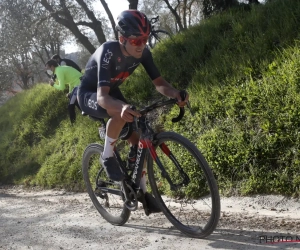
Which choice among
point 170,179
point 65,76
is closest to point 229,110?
point 170,179

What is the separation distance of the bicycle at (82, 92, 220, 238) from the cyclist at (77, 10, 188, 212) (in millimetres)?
126

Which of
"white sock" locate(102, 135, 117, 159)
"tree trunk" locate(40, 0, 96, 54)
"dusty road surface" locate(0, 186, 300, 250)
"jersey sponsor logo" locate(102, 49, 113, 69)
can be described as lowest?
"dusty road surface" locate(0, 186, 300, 250)

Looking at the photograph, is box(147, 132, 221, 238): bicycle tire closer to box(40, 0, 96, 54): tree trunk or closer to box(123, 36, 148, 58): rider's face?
box(123, 36, 148, 58): rider's face

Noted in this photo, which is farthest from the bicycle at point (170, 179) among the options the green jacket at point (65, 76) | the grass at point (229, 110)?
the green jacket at point (65, 76)

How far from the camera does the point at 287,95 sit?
16.3ft

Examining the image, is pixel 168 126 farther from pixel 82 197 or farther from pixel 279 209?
pixel 279 209

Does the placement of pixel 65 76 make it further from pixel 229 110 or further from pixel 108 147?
pixel 108 147

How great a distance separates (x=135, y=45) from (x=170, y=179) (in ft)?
4.24

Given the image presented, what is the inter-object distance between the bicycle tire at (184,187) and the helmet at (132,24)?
95 cm

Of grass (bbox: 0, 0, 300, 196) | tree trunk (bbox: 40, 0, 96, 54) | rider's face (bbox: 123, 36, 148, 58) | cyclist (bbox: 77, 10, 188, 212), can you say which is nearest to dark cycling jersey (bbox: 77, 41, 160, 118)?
cyclist (bbox: 77, 10, 188, 212)

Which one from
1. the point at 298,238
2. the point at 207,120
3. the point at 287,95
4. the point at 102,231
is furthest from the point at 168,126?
the point at 298,238

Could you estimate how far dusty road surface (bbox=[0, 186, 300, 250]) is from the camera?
357 cm

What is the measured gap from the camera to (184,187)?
409cm

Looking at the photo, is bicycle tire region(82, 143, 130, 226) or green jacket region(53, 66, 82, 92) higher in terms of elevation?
green jacket region(53, 66, 82, 92)
